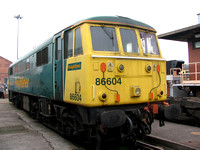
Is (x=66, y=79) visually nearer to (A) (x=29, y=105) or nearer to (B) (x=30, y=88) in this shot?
(B) (x=30, y=88)

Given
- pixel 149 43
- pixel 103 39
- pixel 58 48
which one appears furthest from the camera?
pixel 58 48

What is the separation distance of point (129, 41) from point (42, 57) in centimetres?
385

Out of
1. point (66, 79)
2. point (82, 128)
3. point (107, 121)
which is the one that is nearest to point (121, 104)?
point (107, 121)

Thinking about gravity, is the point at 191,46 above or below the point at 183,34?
below

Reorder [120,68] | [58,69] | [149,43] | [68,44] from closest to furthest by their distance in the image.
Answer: [120,68] < [68,44] < [149,43] < [58,69]

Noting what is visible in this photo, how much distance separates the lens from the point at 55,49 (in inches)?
264

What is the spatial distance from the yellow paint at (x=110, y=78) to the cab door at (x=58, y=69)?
1.51 feet

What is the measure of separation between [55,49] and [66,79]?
4.66ft

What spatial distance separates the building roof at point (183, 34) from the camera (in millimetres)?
13586

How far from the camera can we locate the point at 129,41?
558cm

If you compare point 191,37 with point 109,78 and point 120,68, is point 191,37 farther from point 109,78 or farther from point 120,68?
point 109,78

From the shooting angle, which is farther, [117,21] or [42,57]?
[42,57]

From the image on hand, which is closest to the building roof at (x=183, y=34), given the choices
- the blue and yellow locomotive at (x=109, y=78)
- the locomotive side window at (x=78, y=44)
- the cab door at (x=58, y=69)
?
the blue and yellow locomotive at (x=109, y=78)

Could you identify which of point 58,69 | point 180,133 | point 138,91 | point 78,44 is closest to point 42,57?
point 58,69
